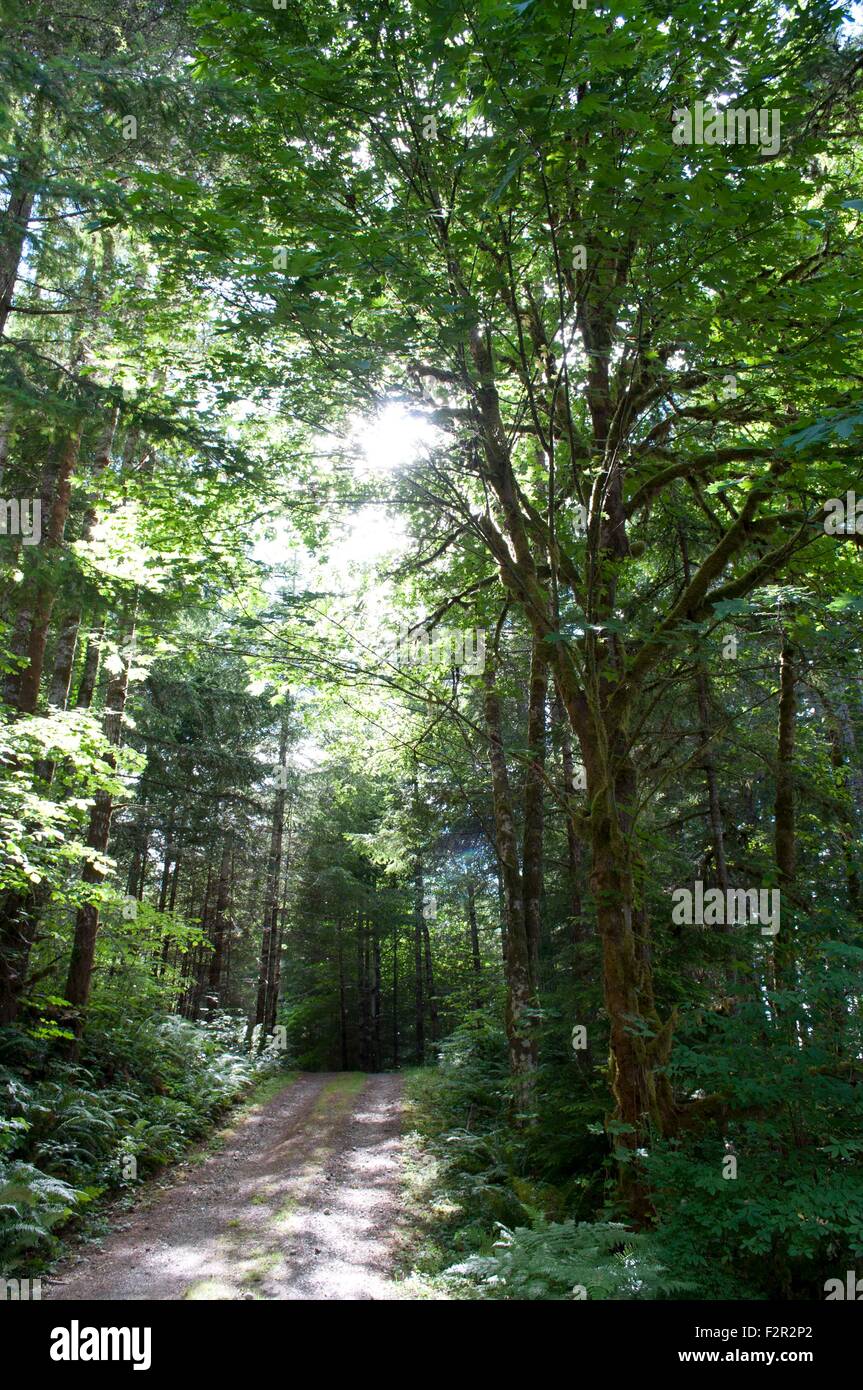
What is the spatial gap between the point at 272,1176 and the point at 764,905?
6995mm

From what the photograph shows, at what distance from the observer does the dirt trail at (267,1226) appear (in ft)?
19.5

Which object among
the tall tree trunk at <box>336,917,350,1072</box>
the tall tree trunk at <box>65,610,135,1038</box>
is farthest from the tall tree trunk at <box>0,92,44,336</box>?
the tall tree trunk at <box>336,917,350,1072</box>

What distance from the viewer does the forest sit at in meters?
3.98

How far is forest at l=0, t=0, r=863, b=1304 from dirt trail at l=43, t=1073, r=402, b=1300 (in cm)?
8

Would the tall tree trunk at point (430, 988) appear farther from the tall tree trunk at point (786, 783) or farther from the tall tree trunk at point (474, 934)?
the tall tree trunk at point (786, 783)

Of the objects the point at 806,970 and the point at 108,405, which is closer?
the point at 806,970

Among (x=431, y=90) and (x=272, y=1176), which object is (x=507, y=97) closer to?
(x=431, y=90)

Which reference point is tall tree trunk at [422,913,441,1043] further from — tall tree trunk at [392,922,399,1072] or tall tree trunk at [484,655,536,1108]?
tall tree trunk at [484,655,536,1108]

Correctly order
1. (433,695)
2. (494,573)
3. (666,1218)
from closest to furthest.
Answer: (666,1218)
(433,695)
(494,573)

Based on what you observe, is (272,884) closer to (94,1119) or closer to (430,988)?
(430,988)

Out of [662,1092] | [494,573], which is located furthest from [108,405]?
Answer: [662,1092]

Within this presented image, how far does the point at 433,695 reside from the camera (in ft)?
20.8

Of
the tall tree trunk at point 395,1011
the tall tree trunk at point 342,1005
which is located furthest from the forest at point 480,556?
the tall tree trunk at point 395,1011
